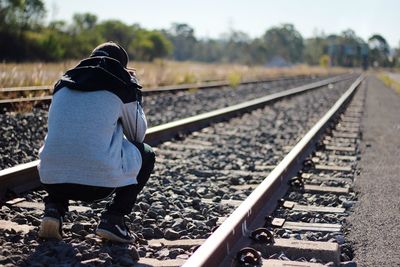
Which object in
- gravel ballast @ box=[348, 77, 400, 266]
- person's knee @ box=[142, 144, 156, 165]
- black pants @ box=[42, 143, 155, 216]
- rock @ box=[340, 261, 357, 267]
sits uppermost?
person's knee @ box=[142, 144, 156, 165]

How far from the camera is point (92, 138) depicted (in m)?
3.50

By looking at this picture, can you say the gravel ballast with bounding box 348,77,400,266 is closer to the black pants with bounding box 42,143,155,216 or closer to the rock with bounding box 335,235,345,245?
the rock with bounding box 335,235,345,245

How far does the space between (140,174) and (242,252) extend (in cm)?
85

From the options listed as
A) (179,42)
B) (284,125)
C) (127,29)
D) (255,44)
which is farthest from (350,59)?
(284,125)

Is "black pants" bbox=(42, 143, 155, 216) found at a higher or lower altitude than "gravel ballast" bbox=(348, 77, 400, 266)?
higher

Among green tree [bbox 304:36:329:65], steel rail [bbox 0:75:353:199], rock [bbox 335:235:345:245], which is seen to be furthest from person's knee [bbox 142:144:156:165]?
green tree [bbox 304:36:329:65]

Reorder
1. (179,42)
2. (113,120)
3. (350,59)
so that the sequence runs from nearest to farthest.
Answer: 1. (113,120)
2. (350,59)
3. (179,42)

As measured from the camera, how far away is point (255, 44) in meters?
162

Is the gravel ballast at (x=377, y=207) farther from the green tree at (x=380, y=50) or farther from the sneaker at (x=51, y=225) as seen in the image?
the green tree at (x=380, y=50)

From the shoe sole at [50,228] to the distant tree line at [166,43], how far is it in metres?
35.7

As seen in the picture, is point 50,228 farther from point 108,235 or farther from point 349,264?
A: point 349,264

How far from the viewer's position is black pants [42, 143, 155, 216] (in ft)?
11.8

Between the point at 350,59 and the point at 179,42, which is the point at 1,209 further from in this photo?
the point at 179,42

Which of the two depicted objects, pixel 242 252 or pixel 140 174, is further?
pixel 140 174
